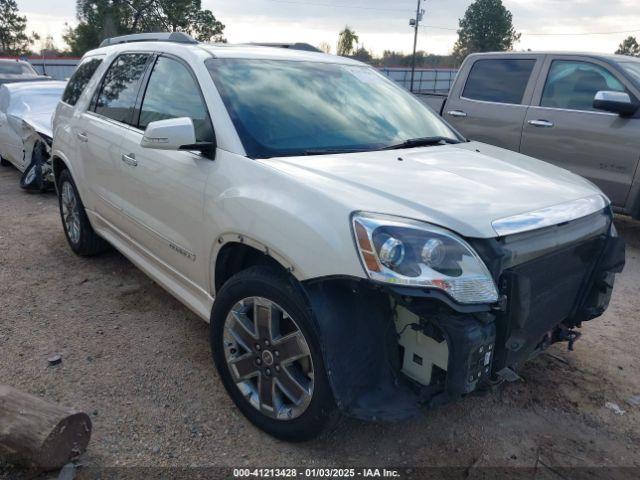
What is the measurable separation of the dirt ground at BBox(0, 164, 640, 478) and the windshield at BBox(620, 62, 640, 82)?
2.44 m

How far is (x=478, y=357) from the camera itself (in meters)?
2.06

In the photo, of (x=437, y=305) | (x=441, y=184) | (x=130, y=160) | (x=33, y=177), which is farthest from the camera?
(x=33, y=177)

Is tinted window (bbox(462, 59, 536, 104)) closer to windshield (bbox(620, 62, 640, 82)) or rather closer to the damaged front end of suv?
windshield (bbox(620, 62, 640, 82))

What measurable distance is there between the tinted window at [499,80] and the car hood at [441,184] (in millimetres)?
3583

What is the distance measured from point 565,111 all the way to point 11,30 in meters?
58.2

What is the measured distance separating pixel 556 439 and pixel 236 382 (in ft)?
5.26

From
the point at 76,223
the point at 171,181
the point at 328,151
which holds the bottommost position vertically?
the point at 76,223

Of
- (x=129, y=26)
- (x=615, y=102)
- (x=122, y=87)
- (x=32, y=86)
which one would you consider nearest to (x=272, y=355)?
(x=122, y=87)

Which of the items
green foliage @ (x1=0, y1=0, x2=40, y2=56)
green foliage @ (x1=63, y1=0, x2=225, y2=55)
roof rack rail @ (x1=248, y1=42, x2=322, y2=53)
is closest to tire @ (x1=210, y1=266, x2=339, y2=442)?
roof rack rail @ (x1=248, y1=42, x2=322, y2=53)

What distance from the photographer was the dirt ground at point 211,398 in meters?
2.58

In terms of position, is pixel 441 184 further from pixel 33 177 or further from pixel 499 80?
pixel 33 177

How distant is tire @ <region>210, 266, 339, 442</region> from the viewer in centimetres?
231

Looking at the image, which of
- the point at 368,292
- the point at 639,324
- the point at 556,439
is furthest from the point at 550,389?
the point at 368,292

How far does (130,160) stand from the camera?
3568mm
